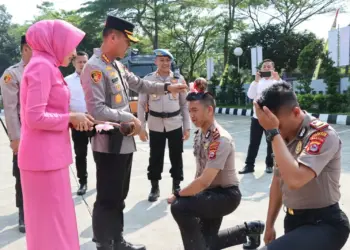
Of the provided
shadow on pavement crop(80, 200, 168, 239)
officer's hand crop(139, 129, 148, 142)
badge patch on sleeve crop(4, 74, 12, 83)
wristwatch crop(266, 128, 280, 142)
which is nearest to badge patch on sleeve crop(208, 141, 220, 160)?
wristwatch crop(266, 128, 280, 142)

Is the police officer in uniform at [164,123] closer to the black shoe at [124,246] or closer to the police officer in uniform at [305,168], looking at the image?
the black shoe at [124,246]

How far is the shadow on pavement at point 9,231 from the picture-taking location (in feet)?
11.0

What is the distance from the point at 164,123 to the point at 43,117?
236cm

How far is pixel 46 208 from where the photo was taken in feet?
7.28

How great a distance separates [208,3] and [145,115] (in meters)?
20.9

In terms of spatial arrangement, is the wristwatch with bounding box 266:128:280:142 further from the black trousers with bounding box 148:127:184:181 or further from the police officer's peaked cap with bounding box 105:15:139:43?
the black trousers with bounding box 148:127:184:181

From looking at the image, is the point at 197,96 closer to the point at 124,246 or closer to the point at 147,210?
the point at 124,246

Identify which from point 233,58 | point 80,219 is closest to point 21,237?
point 80,219

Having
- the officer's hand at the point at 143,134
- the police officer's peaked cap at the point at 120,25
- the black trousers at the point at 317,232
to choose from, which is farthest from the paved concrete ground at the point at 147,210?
the police officer's peaked cap at the point at 120,25

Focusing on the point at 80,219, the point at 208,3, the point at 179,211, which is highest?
the point at 208,3

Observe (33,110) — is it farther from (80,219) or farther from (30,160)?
(80,219)

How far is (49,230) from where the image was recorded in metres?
2.22

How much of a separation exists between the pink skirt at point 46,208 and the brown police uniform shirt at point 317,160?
1195mm

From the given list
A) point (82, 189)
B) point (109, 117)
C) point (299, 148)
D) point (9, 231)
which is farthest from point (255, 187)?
point (299, 148)
